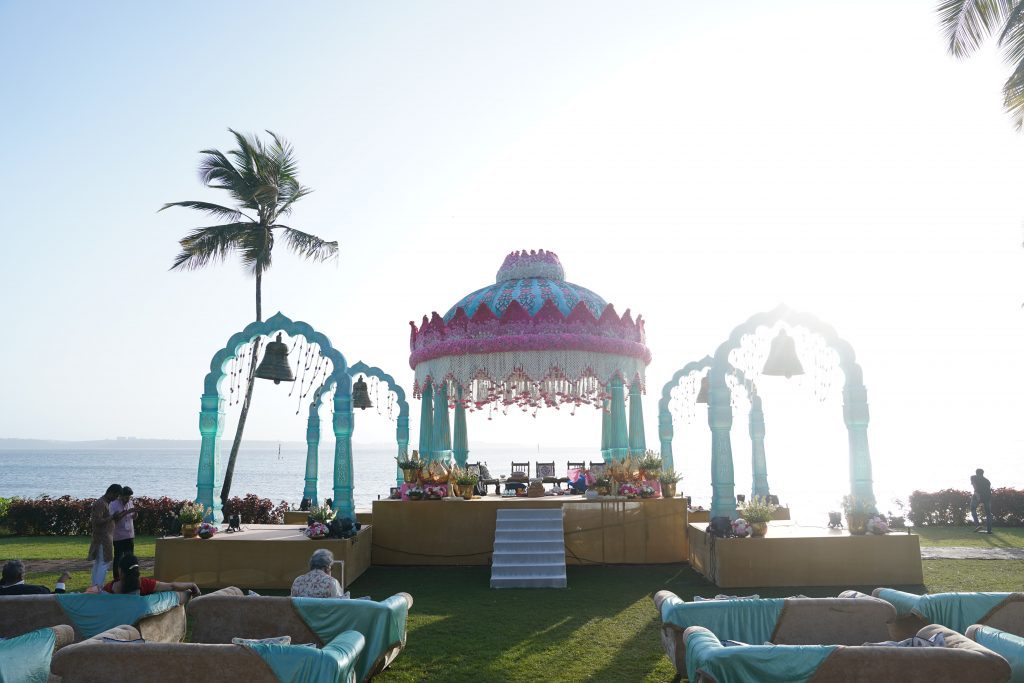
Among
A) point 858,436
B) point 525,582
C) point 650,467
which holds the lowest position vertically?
point 525,582

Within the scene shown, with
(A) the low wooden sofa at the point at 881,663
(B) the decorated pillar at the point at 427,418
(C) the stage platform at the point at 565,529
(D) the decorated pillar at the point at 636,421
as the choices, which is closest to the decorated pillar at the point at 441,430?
(B) the decorated pillar at the point at 427,418

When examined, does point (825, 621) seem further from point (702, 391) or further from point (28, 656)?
point (702, 391)

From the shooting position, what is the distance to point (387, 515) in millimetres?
13547

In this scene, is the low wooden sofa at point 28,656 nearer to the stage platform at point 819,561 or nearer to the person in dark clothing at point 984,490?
the stage platform at point 819,561

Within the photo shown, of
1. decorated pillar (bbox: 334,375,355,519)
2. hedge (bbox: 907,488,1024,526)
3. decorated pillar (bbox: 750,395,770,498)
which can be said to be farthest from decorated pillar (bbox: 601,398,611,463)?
hedge (bbox: 907,488,1024,526)

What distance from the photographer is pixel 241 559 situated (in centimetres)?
1149

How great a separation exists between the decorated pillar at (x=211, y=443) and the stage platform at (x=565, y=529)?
3.00m

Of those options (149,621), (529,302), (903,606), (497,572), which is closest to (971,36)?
(529,302)

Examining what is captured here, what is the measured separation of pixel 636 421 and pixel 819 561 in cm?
642

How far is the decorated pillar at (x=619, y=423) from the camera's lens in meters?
17.0

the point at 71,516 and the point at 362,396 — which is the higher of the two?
the point at 362,396

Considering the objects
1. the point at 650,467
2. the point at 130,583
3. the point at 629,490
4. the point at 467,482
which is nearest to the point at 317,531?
the point at 467,482

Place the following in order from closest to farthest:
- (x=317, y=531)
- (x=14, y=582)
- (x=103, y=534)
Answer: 1. (x=14, y=582)
2. (x=103, y=534)
3. (x=317, y=531)

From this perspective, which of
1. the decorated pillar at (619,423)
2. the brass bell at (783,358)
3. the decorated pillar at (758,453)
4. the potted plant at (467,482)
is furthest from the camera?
the decorated pillar at (619,423)
